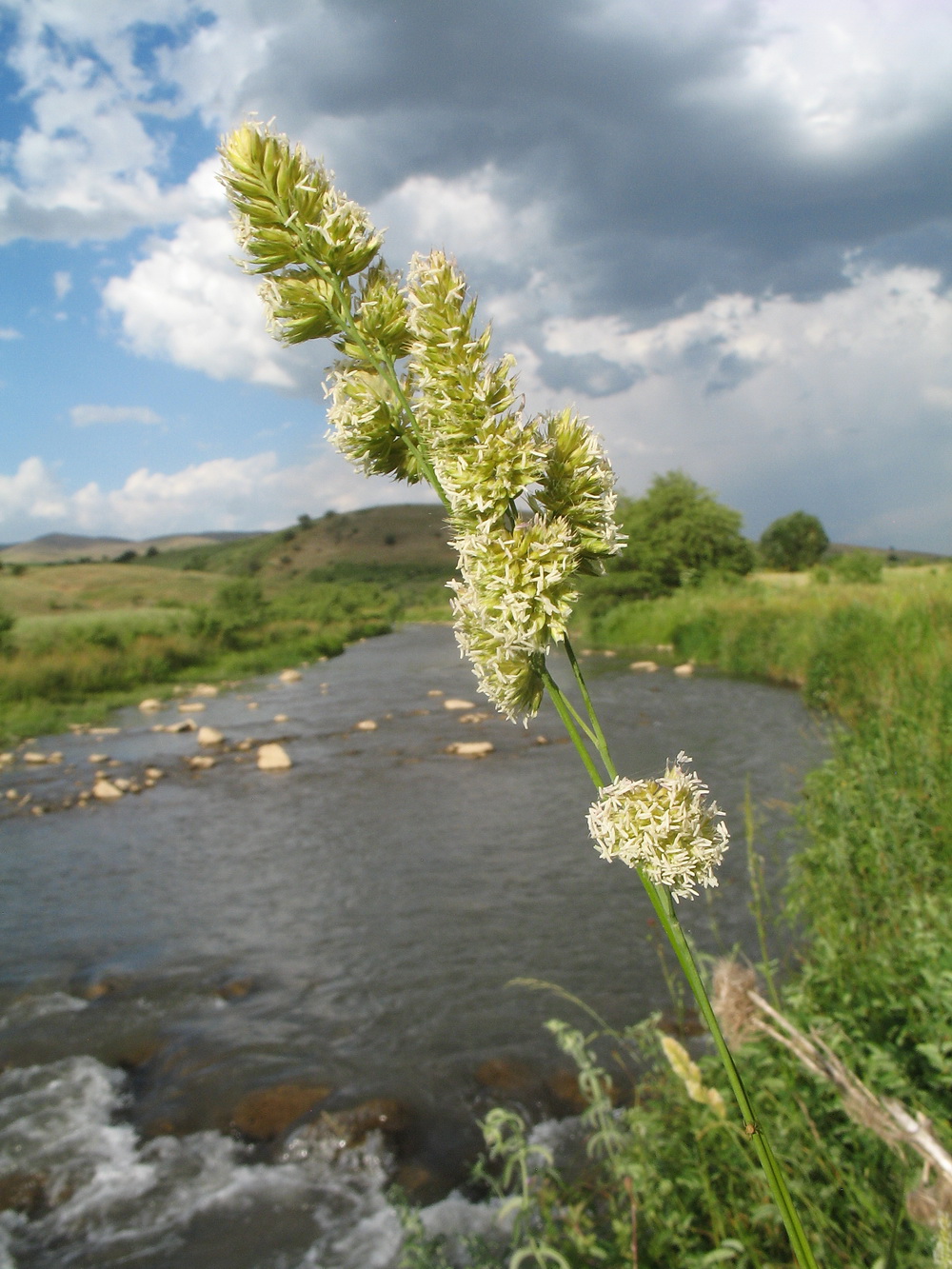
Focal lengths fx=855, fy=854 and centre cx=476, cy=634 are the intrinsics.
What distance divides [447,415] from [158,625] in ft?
132

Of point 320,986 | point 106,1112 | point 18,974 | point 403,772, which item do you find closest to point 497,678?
point 106,1112

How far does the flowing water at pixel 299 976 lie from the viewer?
19.9 ft

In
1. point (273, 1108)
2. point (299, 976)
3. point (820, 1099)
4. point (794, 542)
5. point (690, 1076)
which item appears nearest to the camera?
point (690, 1076)

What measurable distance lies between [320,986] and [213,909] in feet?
8.64

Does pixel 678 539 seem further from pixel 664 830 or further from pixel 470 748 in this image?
pixel 664 830

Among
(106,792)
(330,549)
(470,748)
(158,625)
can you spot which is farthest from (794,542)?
(106,792)

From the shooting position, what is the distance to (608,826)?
1299 millimetres

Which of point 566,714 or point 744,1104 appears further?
point 566,714

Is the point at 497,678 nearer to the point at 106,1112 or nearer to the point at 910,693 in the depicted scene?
the point at 106,1112

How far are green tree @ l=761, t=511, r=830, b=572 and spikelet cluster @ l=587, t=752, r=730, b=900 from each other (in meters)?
94.9

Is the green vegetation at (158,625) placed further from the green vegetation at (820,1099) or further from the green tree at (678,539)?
the green tree at (678,539)

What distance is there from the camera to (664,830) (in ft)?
4.16

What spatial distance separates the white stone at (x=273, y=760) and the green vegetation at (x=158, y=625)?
7.74 metres

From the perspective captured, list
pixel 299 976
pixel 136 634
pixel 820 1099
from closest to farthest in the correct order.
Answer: pixel 820 1099
pixel 299 976
pixel 136 634
